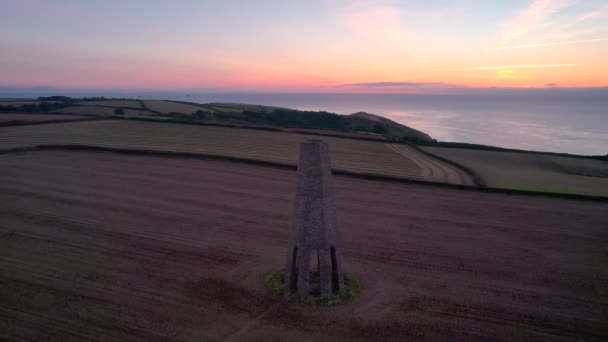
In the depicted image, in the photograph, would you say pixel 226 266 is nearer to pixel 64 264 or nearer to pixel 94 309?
pixel 94 309

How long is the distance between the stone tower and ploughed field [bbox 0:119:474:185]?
770 inches

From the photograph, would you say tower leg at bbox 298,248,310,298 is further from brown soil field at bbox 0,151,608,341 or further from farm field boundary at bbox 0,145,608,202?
farm field boundary at bbox 0,145,608,202

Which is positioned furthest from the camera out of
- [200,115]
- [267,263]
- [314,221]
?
[200,115]

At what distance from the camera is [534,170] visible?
3925 centimetres

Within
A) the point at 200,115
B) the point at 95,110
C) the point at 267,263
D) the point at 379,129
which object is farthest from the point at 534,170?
the point at 95,110

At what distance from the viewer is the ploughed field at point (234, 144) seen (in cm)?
3562

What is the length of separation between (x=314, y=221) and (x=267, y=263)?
4162 mm

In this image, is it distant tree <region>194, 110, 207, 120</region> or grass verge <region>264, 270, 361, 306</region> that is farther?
distant tree <region>194, 110, 207, 120</region>

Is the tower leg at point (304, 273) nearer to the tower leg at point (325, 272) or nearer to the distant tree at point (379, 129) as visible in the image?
the tower leg at point (325, 272)

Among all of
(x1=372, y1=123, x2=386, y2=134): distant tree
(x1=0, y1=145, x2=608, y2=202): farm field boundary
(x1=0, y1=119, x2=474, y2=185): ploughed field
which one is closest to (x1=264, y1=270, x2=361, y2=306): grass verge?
(x1=0, y1=145, x2=608, y2=202): farm field boundary

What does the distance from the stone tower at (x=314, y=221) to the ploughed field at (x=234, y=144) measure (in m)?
19.6

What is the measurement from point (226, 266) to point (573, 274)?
14.5m

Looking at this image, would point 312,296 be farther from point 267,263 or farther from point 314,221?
point 267,263

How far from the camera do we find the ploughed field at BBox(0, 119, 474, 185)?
35.6 m
